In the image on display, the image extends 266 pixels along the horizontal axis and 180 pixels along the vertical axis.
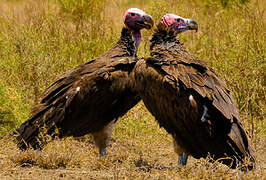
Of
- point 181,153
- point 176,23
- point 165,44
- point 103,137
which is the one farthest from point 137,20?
point 181,153

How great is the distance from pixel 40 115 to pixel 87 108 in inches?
21.6

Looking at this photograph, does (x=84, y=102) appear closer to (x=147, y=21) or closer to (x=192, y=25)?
(x=147, y=21)

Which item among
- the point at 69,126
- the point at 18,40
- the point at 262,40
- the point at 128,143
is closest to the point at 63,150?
the point at 69,126

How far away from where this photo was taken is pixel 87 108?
657 centimetres

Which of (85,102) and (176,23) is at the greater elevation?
(176,23)

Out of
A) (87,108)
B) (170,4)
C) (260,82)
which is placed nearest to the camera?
(87,108)

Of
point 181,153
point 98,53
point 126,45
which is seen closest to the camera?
point 181,153

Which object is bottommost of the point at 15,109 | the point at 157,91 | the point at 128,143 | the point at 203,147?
the point at 128,143

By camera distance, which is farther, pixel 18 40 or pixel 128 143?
pixel 18 40

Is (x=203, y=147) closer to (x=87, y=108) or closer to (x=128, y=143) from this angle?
(x=87, y=108)

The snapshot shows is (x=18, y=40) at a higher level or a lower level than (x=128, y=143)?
higher

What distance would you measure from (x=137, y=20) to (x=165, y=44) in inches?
38.6

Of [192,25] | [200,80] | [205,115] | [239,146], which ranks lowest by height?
[239,146]

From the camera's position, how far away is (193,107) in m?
5.57
